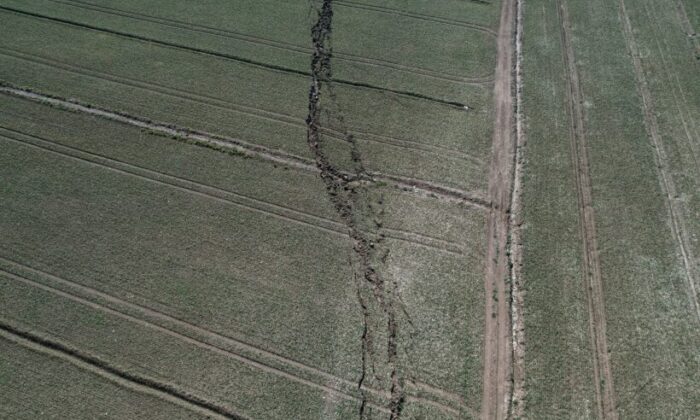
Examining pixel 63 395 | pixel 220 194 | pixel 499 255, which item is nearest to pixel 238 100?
pixel 220 194

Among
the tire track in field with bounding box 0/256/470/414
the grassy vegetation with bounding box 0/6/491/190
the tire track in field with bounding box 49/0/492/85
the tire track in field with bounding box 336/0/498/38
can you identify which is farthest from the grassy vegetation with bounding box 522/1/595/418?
→ the tire track in field with bounding box 336/0/498/38

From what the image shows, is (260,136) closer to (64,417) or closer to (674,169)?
(64,417)

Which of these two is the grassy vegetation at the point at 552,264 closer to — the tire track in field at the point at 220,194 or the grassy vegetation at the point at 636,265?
the grassy vegetation at the point at 636,265

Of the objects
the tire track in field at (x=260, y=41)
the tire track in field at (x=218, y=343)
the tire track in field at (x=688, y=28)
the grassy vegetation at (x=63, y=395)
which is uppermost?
the tire track in field at (x=688, y=28)

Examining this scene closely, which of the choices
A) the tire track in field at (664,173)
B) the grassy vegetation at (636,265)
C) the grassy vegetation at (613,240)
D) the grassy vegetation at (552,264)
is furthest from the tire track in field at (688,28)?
the grassy vegetation at (552,264)

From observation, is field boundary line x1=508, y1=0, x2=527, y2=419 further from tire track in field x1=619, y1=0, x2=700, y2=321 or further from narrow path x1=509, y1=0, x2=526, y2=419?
tire track in field x1=619, y1=0, x2=700, y2=321

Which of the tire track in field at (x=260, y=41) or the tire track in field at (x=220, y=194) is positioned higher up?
the tire track in field at (x=260, y=41)
